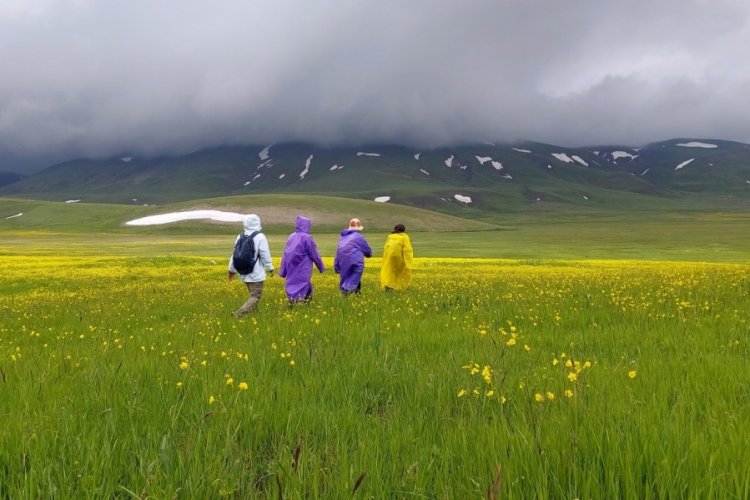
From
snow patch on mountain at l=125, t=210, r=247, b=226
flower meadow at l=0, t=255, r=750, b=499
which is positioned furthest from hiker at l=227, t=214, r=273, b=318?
snow patch on mountain at l=125, t=210, r=247, b=226

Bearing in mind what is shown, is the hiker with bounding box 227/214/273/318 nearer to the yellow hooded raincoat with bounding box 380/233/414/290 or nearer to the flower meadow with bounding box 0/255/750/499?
the flower meadow with bounding box 0/255/750/499

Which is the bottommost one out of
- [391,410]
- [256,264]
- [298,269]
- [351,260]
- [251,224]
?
[391,410]

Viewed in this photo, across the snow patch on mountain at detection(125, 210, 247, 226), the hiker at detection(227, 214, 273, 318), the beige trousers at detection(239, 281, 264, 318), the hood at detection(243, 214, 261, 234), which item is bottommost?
the beige trousers at detection(239, 281, 264, 318)

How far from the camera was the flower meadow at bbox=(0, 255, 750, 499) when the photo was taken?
2.66 meters

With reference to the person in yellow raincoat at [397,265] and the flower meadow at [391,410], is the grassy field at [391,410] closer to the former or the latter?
the flower meadow at [391,410]

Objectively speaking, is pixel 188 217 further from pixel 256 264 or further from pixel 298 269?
pixel 256 264

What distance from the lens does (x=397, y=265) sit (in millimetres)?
17312

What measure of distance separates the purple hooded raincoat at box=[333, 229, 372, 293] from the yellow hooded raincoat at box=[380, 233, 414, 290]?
44.3 inches

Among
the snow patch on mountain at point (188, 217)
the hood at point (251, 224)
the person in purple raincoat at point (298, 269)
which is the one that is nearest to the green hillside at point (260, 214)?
the snow patch on mountain at point (188, 217)

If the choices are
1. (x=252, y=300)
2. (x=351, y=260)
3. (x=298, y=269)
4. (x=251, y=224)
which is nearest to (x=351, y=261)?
(x=351, y=260)

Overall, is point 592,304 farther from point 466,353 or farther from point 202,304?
point 202,304

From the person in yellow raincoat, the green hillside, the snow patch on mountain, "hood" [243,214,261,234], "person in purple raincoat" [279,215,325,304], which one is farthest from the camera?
the snow patch on mountain

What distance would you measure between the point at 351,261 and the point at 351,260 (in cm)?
3

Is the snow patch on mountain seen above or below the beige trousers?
above
